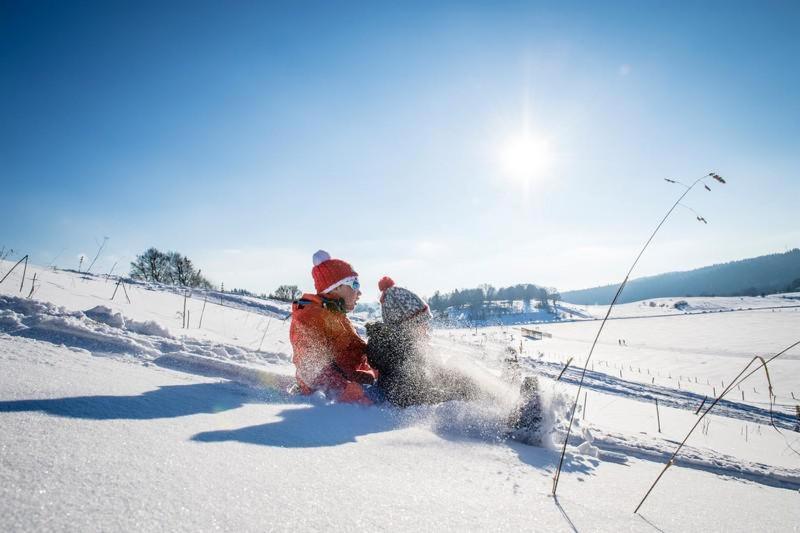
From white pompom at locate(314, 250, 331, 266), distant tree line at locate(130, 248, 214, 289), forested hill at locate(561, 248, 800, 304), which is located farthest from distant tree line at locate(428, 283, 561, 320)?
white pompom at locate(314, 250, 331, 266)

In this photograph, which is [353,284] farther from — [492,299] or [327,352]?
[492,299]

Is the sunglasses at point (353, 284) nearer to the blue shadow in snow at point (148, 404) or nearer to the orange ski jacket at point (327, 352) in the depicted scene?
the orange ski jacket at point (327, 352)

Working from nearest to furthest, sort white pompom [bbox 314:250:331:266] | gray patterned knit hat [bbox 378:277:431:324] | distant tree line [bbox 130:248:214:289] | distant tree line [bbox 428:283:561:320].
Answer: gray patterned knit hat [bbox 378:277:431:324]
white pompom [bbox 314:250:331:266]
distant tree line [bbox 130:248:214:289]
distant tree line [bbox 428:283:561:320]

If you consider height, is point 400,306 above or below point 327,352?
above

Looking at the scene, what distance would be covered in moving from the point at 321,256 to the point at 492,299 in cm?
11426

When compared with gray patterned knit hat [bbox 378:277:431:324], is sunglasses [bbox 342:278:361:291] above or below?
above

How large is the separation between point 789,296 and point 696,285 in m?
74.5

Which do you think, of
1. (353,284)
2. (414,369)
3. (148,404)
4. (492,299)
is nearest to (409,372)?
(414,369)

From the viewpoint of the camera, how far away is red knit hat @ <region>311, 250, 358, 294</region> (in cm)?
309

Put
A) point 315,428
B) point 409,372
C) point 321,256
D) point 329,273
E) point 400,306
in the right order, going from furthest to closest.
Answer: point 321,256 < point 329,273 < point 400,306 < point 409,372 < point 315,428

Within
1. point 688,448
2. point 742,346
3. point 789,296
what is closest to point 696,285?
point 789,296

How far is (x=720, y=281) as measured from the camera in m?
146

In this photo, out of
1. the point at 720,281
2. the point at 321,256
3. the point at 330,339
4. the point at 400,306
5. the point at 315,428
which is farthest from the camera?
the point at 720,281

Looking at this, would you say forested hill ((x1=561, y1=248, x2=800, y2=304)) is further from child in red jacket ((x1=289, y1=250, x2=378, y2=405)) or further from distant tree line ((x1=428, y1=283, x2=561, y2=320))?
child in red jacket ((x1=289, y1=250, x2=378, y2=405))
